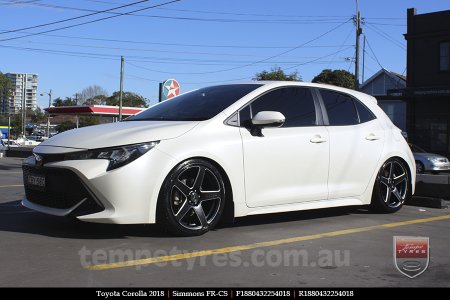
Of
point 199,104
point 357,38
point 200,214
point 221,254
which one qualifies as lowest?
point 221,254

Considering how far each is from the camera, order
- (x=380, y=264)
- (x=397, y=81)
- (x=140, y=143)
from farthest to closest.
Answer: (x=397, y=81)
(x=140, y=143)
(x=380, y=264)

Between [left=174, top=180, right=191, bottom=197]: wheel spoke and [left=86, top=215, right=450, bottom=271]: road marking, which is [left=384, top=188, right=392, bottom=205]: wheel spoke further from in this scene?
[left=174, top=180, right=191, bottom=197]: wheel spoke

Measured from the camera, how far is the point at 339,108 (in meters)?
6.57

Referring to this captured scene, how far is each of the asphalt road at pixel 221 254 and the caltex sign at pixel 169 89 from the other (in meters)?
7.04

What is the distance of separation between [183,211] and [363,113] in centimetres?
299

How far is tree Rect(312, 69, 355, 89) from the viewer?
54.2 meters

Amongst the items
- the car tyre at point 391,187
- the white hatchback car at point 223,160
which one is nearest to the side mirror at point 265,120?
the white hatchback car at point 223,160

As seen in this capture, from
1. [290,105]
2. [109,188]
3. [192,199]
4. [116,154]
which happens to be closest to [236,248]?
[192,199]

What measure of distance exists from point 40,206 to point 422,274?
350 centimetres

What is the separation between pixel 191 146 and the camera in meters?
5.06

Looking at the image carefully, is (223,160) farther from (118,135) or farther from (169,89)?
(169,89)
